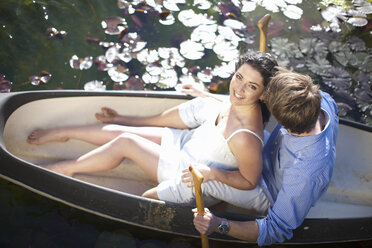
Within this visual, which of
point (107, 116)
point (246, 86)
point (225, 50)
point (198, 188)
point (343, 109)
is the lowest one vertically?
point (343, 109)

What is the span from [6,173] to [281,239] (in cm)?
138

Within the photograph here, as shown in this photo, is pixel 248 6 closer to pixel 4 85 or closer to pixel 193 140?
pixel 193 140

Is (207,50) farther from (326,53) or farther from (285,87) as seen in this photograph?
(285,87)

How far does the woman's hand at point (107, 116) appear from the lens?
2.35 metres

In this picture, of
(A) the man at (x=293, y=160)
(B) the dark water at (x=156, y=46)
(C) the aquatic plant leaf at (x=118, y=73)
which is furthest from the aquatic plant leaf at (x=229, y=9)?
(A) the man at (x=293, y=160)

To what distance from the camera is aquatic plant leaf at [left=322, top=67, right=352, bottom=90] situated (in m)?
3.20

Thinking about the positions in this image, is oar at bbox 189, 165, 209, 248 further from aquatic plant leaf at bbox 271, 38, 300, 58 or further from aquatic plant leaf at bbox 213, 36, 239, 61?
aquatic plant leaf at bbox 271, 38, 300, 58

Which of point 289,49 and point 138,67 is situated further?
point 289,49

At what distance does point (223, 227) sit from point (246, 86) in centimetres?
65

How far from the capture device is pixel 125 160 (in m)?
2.27

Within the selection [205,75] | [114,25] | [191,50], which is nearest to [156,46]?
[191,50]

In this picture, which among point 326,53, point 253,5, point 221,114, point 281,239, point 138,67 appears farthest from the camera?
point 253,5

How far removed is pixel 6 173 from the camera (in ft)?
6.07

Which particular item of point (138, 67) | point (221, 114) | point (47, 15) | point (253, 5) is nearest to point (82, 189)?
point (221, 114)
